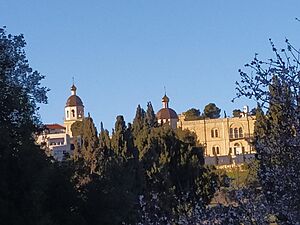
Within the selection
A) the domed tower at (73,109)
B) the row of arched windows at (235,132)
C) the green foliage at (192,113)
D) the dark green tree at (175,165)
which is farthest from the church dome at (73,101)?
the dark green tree at (175,165)

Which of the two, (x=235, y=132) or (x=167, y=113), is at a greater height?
(x=167, y=113)

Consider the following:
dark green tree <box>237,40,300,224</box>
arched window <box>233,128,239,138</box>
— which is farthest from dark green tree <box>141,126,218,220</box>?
arched window <box>233,128,239,138</box>

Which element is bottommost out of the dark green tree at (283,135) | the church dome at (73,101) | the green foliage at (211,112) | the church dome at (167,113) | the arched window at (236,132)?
the dark green tree at (283,135)

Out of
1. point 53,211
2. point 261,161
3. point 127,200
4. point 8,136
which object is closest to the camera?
point 261,161

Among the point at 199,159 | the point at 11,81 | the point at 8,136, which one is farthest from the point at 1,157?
the point at 199,159

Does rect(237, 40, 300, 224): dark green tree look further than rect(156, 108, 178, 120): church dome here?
No

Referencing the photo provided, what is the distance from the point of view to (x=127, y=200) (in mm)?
20156

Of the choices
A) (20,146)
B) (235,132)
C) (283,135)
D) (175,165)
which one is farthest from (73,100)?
(283,135)

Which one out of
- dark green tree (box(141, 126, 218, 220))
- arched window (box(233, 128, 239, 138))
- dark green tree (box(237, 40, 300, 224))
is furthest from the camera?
arched window (box(233, 128, 239, 138))

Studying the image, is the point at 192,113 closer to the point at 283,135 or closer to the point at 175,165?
the point at 175,165

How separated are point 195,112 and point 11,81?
344 feet

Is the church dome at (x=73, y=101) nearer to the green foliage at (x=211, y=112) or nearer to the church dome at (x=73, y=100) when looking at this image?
the church dome at (x=73, y=100)

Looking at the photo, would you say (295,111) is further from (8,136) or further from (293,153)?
(8,136)

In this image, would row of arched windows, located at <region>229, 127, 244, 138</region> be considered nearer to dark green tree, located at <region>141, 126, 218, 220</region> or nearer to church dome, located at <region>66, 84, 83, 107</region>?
church dome, located at <region>66, 84, 83, 107</region>
